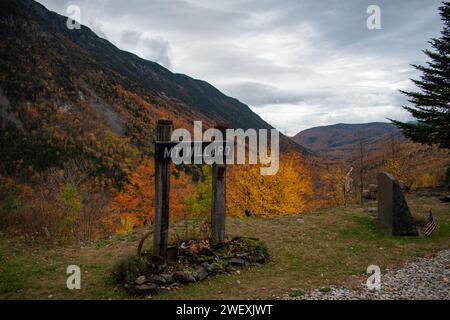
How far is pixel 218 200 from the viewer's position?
36.6ft

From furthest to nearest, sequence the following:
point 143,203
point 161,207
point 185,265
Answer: point 143,203 → point 161,207 → point 185,265

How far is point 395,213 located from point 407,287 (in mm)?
6602

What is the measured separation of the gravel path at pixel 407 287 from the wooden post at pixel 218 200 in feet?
11.8

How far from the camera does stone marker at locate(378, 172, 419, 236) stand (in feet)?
47.8

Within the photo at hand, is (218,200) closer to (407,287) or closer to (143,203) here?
(407,287)

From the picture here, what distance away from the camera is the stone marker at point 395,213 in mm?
14562

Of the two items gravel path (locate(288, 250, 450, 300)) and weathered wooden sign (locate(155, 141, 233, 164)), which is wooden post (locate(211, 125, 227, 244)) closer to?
weathered wooden sign (locate(155, 141, 233, 164))

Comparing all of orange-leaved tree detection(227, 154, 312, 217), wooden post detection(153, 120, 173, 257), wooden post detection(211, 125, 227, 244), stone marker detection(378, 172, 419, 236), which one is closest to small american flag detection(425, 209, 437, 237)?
stone marker detection(378, 172, 419, 236)

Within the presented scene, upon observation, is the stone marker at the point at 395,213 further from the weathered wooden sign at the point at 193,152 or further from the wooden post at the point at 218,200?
the weathered wooden sign at the point at 193,152

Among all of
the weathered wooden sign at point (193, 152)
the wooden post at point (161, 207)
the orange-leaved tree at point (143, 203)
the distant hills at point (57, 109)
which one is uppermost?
the distant hills at point (57, 109)

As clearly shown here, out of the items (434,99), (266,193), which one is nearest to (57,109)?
(266,193)

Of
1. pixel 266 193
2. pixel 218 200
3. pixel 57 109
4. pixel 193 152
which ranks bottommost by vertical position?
pixel 266 193

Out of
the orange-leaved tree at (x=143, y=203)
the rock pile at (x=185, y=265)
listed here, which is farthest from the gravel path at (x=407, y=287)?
the orange-leaved tree at (x=143, y=203)

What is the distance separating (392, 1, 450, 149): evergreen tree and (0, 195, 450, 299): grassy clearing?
7.00 m
